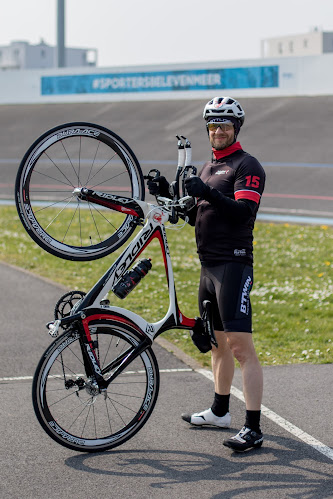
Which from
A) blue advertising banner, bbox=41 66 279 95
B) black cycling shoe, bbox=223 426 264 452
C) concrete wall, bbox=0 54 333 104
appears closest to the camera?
black cycling shoe, bbox=223 426 264 452

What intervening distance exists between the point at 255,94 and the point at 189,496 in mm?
35655

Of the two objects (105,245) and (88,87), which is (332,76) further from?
(105,245)

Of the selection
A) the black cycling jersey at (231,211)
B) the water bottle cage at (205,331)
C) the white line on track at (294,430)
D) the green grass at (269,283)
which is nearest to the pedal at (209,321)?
the water bottle cage at (205,331)

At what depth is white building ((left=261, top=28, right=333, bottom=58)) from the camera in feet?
417

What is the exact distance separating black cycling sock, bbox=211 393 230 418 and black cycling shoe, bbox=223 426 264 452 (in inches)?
15.1

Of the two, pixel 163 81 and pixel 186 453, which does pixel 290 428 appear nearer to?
pixel 186 453

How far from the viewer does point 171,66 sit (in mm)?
40812

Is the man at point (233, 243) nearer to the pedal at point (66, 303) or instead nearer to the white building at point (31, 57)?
the pedal at point (66, 303)

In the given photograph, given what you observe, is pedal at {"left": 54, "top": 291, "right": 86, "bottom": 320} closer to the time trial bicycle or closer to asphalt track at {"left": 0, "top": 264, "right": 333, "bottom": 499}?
the time trial bicycle

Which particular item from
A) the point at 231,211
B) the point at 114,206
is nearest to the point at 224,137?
the point at 231,211

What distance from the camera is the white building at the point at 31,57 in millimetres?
129375

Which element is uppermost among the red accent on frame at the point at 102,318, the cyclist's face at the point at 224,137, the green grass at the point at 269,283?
the cyclist's face at the point at 224,137


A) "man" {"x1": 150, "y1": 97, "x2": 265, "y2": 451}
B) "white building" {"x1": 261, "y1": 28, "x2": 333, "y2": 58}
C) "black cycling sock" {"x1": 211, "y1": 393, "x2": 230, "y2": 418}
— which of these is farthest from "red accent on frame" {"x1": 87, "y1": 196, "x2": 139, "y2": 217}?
"white building" {"x1": 261, "y1": 28, "x2": 333, "y2": 58}

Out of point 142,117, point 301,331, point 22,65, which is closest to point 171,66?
point 142,117
